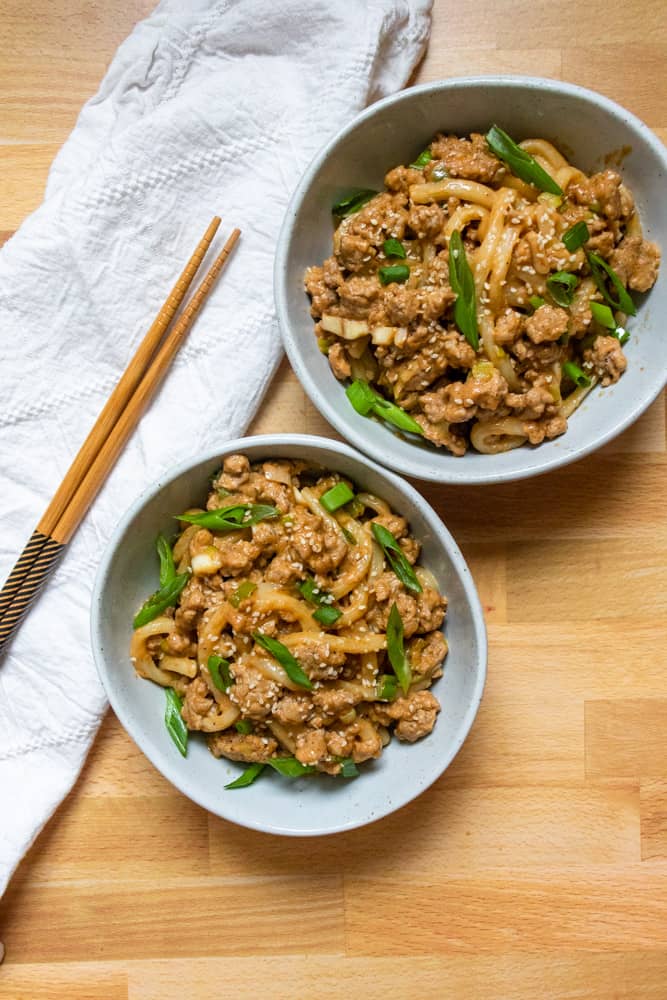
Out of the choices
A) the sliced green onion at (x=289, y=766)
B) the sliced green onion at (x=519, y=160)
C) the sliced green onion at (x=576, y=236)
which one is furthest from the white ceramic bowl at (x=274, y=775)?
the sliced green onion at (x=519, y=160)

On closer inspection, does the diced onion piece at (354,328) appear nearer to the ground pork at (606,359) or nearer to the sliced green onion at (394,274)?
the sliced green onion at (394,274)

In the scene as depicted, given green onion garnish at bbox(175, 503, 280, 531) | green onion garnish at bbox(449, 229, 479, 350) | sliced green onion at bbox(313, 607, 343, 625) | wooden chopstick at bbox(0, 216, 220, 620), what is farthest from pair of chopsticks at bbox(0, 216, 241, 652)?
sliced green onion at bbox(313, 607, 343, 625)

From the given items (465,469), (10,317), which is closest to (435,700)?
(465,469)

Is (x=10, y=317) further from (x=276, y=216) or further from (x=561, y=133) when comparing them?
(x=561, y=133)

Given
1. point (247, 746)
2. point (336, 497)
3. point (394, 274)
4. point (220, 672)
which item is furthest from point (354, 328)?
point (247, 746)

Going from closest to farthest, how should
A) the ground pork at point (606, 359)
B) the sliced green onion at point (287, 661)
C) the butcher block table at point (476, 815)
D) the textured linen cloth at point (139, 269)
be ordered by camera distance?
the sliced green onion at point (287, 661), the ground pork at point (606, 359), the textured linen cloth at point (139, 269), the butcher block table at point (476, 815)
